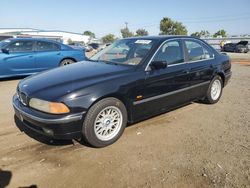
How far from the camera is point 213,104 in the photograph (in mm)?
5754

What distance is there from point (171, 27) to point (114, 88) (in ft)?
186

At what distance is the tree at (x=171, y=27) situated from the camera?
5622 cm

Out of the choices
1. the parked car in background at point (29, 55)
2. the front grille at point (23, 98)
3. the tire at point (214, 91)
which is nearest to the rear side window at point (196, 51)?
the tire at point (214, 91)

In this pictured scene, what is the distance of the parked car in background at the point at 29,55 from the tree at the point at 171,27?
4955 centimetres

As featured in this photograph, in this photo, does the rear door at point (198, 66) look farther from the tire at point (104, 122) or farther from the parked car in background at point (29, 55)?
the parked car in background at point (29, 55)

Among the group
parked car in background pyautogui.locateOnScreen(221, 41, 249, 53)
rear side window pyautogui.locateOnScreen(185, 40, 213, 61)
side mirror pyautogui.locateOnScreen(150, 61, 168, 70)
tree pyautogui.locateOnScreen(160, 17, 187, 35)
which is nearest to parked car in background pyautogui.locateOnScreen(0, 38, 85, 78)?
rear side window pyautogui.locateOnScreen(185, 40, 213, 61)

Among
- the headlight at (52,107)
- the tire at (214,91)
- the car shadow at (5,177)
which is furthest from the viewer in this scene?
the tire at (214,91)

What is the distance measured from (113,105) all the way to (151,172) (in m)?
1.07

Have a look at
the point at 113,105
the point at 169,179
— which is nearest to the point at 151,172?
the point at 169,179

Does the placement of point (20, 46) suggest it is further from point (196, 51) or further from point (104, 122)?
point (104, 122)

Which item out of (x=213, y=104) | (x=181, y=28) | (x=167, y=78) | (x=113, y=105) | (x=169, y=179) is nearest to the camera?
(x=169, y=179)

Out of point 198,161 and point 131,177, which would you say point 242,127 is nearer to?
point 198,161

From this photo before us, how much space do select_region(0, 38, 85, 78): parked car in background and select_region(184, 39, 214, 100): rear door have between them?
537 centimetres

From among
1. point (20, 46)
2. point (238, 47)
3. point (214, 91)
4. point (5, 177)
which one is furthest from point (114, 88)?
point (238, 47)
